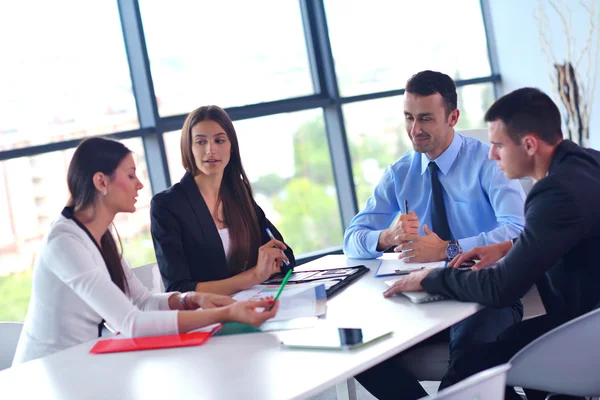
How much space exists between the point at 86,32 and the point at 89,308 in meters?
2.54

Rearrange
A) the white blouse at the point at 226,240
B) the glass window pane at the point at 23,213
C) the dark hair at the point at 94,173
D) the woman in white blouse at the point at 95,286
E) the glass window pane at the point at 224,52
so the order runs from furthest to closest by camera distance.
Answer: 1. the glass window pane at the point at 224,52
2. the glass window pane at the point at 23,213
3. the white blouse at the point at 226,240
4. the dark hair at the point at 94,173
5. the woman in white blouse at the point at 95,286

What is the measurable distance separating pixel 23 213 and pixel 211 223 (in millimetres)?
1756

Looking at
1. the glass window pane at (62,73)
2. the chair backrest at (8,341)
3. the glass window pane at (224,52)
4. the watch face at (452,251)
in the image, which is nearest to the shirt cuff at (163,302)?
the chair backrest at (8,341)

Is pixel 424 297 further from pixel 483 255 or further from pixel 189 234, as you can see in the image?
pixel 189 234

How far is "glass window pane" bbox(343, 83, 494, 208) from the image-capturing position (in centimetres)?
528

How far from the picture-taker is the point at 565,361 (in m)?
1.88

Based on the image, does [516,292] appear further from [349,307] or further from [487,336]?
Answer: [349,307]

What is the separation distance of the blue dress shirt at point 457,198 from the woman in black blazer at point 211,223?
40cm

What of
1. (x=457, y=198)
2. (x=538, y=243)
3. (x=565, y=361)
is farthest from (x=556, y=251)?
(x=457, y=198)

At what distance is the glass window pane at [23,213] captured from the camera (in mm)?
4012

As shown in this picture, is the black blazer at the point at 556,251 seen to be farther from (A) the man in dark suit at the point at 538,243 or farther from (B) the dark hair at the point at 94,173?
(B) the dark hair at the point at 94,173

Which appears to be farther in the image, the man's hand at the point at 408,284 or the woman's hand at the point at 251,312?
the man's hand at the point at 408,284

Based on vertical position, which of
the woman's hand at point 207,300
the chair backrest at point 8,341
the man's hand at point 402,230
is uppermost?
the man's hand at point 402,230

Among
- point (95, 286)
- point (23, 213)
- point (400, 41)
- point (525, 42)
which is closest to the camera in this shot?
point (95, 286)
